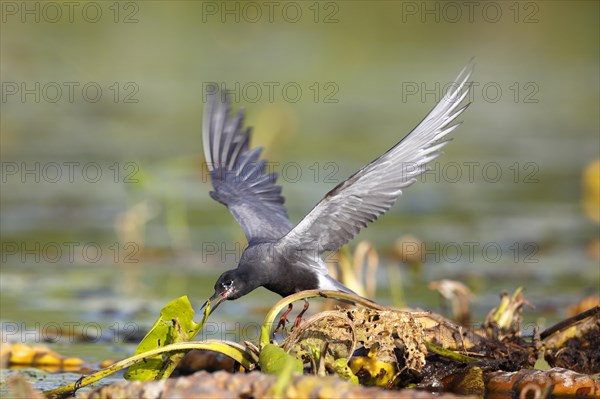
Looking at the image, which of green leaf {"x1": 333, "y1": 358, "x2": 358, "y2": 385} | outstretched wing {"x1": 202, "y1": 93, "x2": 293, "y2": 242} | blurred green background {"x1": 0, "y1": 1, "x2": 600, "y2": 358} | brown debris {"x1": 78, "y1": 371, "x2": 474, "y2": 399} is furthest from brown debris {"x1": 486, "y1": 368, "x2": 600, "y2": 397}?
blurred green background {"x1": 0, "y1": 1, "x2": 600, "y2": 358}

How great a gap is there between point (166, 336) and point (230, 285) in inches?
35.2

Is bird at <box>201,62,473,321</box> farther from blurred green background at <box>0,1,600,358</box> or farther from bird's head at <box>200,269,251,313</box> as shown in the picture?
blurred green background at <box>0,1,600,358</box>

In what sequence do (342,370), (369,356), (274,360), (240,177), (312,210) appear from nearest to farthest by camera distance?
(274,360)
(342,370)
(369,356)
(312,210)
(240,177)

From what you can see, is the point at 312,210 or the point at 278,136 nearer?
the point at 312,210

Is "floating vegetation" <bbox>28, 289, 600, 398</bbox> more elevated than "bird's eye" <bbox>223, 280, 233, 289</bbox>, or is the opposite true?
"bird's eye" <bbox>223, 280, 233, 289</bbox>

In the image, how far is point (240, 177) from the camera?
715 centimetres

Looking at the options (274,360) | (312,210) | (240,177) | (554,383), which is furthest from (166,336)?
(240,177)

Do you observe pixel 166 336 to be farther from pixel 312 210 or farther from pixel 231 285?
pixel 312 210

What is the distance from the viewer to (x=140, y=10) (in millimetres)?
24359

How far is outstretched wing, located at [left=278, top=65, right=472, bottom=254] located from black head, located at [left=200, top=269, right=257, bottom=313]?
38 cm

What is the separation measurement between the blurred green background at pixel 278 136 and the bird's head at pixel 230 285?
5.46ft

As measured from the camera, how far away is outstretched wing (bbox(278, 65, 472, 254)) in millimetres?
5473

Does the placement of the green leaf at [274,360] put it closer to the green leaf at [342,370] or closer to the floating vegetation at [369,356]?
the floating vegetation at [369,356]

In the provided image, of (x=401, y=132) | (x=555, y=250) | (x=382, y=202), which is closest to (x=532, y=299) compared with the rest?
(x=555, y=250)
